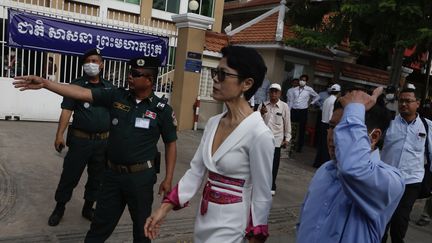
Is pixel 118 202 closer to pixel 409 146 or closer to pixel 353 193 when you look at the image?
pixel 353 193

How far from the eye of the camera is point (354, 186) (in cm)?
173

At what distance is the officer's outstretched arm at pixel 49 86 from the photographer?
2.88 metres

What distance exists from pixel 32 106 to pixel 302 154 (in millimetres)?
6921

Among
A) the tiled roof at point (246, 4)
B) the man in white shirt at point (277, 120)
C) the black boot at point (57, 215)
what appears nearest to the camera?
the black boot at point (57, 215)

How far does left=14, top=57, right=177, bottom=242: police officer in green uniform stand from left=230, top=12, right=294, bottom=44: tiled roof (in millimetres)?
8804

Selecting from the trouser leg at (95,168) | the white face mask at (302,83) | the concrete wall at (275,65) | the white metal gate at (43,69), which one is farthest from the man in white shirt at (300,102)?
the trouser leg at (95,168)

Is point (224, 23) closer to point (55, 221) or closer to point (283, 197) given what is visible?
point (283, 197)

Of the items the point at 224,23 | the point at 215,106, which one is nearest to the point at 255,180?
the point at 215,106

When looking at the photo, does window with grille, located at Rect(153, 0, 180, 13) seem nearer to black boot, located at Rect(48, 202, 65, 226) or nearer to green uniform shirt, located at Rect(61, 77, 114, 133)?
green uniform shirt, located at Rect(61, 77, 114, 133)

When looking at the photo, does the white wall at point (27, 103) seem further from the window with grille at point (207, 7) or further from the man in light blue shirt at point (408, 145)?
the window with grille at point (207, 7)

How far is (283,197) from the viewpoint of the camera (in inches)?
261

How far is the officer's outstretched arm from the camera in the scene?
113 inches

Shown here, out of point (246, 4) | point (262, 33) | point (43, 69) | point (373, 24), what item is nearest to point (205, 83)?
point (262, 33)

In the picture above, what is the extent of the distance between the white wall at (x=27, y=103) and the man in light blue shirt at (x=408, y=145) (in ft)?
26.6
